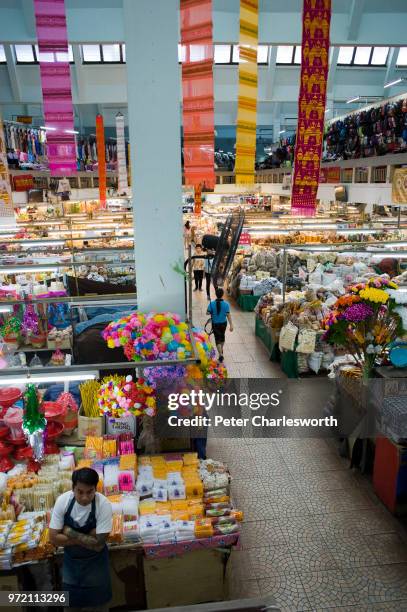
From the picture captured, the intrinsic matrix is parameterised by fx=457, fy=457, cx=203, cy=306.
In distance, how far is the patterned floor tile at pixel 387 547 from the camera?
4449 mm

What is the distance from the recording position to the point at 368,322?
214 inches

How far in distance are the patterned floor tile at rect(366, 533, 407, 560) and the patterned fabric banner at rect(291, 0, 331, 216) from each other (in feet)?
20.1

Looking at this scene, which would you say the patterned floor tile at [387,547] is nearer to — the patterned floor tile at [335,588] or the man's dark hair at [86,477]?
the patterned floor tile at [335,588]

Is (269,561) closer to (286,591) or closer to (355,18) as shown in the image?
(286,591)

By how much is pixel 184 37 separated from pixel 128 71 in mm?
1568

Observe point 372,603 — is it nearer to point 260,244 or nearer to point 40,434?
point 40,434

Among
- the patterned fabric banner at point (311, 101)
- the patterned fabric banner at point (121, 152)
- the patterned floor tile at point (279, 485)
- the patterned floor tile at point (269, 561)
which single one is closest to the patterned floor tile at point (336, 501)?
the patterned floor tile at point (279, 485)

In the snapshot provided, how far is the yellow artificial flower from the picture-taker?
5.20m

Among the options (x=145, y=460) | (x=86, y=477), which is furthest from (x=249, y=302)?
(x=86, y=477)

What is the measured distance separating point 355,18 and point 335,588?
12858mm

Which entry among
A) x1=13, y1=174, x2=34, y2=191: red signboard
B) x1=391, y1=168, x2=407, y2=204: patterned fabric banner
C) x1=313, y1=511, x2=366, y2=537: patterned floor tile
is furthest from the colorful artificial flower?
x1=13, y1=174, x2=34, y2=191: red signboard

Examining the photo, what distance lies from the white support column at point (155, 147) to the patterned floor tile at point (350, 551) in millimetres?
2907

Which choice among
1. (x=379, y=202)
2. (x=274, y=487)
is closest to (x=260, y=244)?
(x=379, y=202)

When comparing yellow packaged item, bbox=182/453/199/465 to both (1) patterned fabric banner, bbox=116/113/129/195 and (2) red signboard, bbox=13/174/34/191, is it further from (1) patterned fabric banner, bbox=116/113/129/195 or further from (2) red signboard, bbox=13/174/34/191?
(2) red signboard, bbox=13/174/34/191
